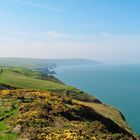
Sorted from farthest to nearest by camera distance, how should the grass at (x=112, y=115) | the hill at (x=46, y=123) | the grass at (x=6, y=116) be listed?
the grass at (x=112, y=115)
the hill at (x=46, y=123)
the grass at (x=6, y=116)

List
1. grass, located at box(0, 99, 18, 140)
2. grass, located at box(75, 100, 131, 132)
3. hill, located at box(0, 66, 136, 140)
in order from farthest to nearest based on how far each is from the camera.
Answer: grass, located at box(75, 100, 131, 132), hill, located at box(0, 66, 136, 140), grass, located at box(0, 99, 18, 140)

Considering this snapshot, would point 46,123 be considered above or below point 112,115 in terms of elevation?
above

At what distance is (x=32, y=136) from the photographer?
25812 mm

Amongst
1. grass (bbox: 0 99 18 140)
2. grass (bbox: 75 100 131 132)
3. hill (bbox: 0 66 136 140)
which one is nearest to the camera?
grass (bbox: 0 99 18 140)

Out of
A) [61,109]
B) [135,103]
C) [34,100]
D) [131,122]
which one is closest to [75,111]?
[61,109]

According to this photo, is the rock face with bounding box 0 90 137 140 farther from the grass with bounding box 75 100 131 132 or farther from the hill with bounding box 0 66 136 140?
the grass with bounding box 75 100 131 132

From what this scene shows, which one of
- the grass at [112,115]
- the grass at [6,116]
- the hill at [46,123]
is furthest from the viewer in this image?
the grass at [112,115]

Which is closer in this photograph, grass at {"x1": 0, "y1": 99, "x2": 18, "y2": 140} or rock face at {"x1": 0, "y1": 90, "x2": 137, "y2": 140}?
grass at {"x1": 0, "y1": 99, "x2": 18, "y2": 140}

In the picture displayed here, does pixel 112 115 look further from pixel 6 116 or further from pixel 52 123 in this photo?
pixel 6 116

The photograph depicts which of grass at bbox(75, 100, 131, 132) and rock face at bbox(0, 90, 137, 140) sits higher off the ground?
Answer: rock face at bbox(0, 90, 137, 140)

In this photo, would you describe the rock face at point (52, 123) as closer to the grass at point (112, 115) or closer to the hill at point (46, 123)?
the hill at point (46, 123)

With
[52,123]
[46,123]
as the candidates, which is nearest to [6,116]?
[46,123]

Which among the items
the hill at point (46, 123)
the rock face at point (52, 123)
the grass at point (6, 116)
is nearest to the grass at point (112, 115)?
the hill at point (46, 123)

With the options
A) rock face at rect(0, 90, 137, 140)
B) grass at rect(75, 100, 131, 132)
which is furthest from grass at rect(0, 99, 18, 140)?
grass at rect(75, 100, 131, 132)
